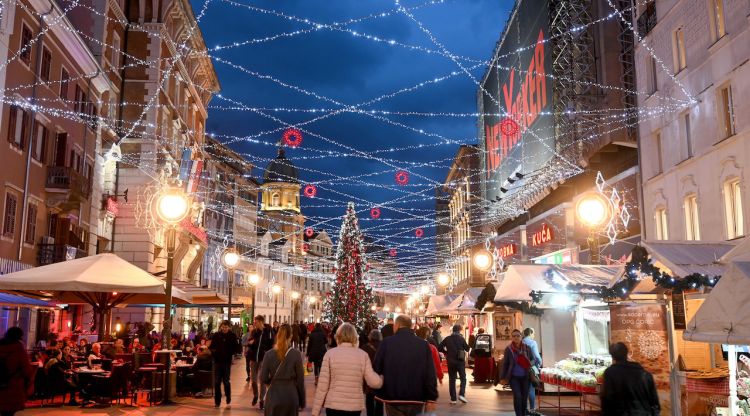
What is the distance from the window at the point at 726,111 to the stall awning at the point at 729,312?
12.2 metres

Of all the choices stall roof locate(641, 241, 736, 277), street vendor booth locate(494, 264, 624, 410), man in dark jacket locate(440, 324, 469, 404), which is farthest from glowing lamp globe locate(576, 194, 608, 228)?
man in dark jacket locate(440, 324, 469, 404)

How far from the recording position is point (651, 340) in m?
11.4

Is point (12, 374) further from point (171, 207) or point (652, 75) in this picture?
point (652, 75)

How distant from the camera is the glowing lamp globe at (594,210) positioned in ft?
49.5

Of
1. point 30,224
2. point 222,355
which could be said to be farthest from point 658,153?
point 30,224

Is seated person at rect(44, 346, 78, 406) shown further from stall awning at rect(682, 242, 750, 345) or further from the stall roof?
stall awning at rect(682, 242, 750, 345)

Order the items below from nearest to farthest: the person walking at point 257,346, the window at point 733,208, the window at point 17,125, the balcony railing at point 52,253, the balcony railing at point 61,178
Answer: the person walking at point 257,346 → the window at point 733,208 → the window at point 17,125 → the balcony railing at point 52,253 → the balcony railing at point 61,178

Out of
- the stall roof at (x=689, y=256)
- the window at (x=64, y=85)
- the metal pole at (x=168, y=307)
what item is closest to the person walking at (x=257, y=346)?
the metal pole at (x=168, y=307)

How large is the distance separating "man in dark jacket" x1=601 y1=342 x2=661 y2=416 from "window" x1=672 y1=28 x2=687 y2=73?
54.0ft

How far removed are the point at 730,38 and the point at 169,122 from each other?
29566 millimetres

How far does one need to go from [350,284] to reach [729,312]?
1534 inches

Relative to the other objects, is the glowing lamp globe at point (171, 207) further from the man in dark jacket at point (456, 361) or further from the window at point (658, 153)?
the window at point (658, 153)

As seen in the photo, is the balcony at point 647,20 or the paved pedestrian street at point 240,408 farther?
the balcony at point 647,20

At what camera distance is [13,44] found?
74.4ft
